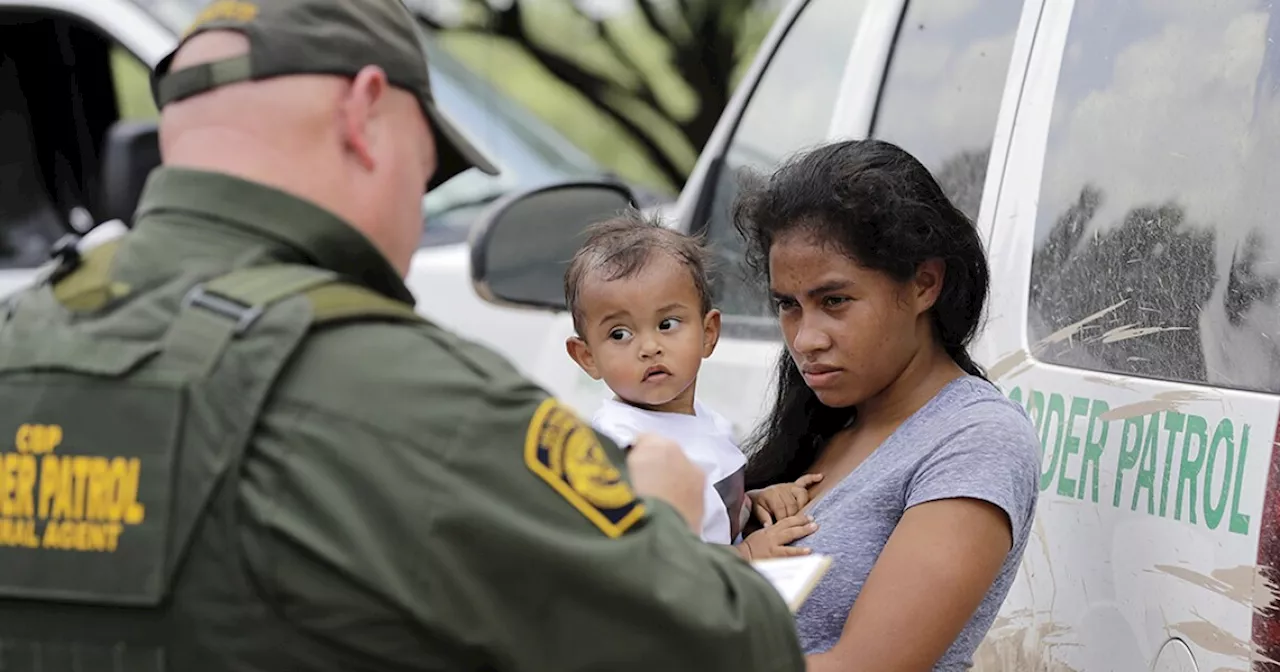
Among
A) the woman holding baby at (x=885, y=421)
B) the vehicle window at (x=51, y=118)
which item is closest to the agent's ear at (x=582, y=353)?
the woman holding baby at (x=885, y=421)

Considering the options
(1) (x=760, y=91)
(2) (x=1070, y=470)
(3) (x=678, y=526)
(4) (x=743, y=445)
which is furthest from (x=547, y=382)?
(3) (x=678, y=526)

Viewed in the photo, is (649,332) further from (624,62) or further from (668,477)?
(624,62)

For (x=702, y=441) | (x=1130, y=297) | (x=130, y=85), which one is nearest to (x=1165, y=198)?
(x=1130, y=297)

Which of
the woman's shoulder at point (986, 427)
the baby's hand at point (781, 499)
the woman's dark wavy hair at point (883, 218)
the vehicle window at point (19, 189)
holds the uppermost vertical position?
the woman's dark wavy hair at point (883, 218)

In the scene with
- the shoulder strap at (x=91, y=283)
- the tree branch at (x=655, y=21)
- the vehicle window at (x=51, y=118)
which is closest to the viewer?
the shoulder strap at (x=91, y=283)

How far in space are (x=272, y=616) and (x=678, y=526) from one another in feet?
1.28

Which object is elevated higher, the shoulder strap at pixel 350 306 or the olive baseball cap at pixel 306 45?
the olive baseball cap at pixel 306 45

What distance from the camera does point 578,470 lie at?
168cm

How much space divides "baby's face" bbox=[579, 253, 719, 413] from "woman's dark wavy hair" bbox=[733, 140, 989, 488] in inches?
6.0

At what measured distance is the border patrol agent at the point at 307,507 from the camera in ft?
5.25

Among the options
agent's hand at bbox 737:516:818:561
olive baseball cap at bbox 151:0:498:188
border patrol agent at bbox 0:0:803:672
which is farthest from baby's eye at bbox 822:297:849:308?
border patrol agent at bbox 0:0:803:672

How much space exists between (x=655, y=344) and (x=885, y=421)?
0.38 metres

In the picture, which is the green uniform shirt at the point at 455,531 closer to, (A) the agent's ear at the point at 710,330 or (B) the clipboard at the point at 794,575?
(B) the clipboard at the point at 794,575

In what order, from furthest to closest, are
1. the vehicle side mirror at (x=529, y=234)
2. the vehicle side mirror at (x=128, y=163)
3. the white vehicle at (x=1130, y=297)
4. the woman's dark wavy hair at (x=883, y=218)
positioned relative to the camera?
the vehicle side mirror at (x=128, y=163), the vehicle side mirror at (x=529, y=234), the woman's dark wavy hair at (x=883, y=218), the white vehicle at (x=1130, y=297)
